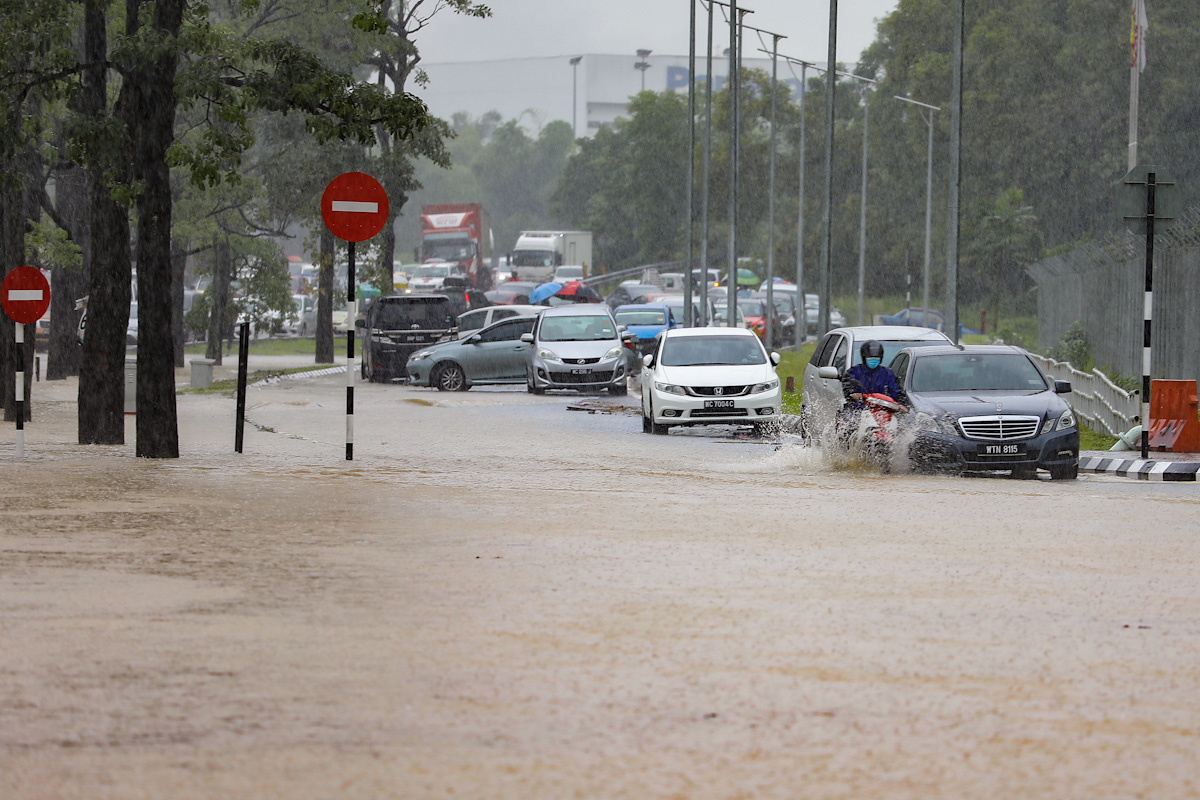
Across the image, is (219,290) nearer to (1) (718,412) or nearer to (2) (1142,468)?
(1) (718,412)

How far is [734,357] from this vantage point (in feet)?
81.9

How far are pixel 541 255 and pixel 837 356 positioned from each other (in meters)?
70.7

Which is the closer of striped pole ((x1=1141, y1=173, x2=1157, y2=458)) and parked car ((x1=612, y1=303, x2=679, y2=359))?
striped pole ((x1=1141, y1=173, x2=1157, y2=458))

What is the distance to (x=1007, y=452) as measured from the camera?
656 inches

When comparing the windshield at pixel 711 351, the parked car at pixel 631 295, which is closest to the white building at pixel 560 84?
the parked car at pixel 631 295

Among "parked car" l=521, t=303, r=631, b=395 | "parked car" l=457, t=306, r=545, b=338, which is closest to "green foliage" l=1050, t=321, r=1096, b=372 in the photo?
"parked car" l=521, t=303, r=631, b=395

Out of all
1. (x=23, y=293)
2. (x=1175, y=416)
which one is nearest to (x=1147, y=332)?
(x=1175, y=416)

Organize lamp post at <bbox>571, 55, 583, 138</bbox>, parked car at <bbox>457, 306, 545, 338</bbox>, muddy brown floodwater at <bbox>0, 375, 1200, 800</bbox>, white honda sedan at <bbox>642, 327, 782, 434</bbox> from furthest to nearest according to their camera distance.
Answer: lamp post at <bbox>571, 55, 583, 138</bbox>
parked car at <bbox>457, 306, 545, 338</bbox>
white honda sedan at <bbox>642, 327, 782, 434</bbox>
muddy brown floodwater at <bbox>0, 375, 1200, 800</bbox>

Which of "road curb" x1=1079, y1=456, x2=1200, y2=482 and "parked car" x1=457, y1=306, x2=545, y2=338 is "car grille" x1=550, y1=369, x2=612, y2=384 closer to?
"parked car" x1=457, y1=306, x2=545, y2=338

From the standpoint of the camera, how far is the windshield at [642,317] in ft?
153

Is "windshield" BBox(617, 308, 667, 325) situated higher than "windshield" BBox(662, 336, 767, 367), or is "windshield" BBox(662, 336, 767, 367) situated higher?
"windshield" BBox(617, 308, 667, 325)

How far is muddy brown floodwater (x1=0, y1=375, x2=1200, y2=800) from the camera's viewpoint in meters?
5.52

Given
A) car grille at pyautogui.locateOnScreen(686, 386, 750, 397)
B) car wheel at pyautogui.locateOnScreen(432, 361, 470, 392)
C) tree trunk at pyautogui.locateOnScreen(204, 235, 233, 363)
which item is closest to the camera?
car grille at pyautogui.locateOnScreen(686, 386, 750, 397)

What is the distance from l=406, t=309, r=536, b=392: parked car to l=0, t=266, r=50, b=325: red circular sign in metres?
17.0
